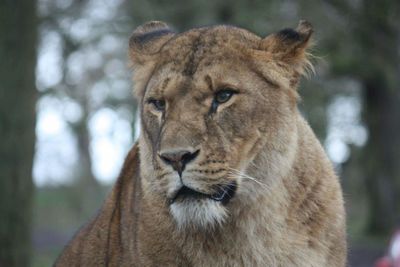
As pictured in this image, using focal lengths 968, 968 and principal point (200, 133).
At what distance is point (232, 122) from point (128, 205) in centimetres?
83

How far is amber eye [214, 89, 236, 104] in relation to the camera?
13.6 feet

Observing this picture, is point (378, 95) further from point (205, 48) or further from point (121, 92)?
point (205, 48)

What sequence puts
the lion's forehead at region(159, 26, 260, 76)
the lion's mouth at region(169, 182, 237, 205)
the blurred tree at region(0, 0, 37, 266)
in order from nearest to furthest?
the lion's mouth at region(169, 182, 237, 205)
the lion's forehead at region(159, 26, 260, 76)
the blurred tree at region(0, 0, 37, 266)

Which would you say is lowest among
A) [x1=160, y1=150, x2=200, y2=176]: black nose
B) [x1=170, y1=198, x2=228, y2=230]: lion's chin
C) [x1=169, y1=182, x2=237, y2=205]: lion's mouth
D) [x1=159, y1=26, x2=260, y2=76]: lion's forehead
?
[x1=170, y1=198, x2=228, y2=230]: lion's chin

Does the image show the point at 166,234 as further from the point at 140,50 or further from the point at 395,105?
the point at 395,105

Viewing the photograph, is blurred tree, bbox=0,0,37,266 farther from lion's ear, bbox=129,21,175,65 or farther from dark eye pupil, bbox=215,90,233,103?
dark eye pupil, bbox=215,90,233,103

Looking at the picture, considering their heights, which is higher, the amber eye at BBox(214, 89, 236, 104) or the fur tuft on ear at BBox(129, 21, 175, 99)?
the fur tuft on ear at BBox(129, 21, 175, 99)

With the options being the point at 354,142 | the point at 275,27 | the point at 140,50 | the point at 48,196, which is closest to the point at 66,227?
the point at 48,196

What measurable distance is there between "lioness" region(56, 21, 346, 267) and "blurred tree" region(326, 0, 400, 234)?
28.9 feet

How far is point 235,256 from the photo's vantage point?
4273 mm

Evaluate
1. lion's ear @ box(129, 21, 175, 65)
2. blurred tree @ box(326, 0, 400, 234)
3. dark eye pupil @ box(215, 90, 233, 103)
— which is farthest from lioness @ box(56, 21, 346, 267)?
blurred tree @ box(326, 0, 400, 234)

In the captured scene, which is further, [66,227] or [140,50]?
[66,227]

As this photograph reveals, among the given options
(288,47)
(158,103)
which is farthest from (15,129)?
(288,47)

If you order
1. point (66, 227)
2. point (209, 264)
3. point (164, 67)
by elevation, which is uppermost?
point (164, 67)
